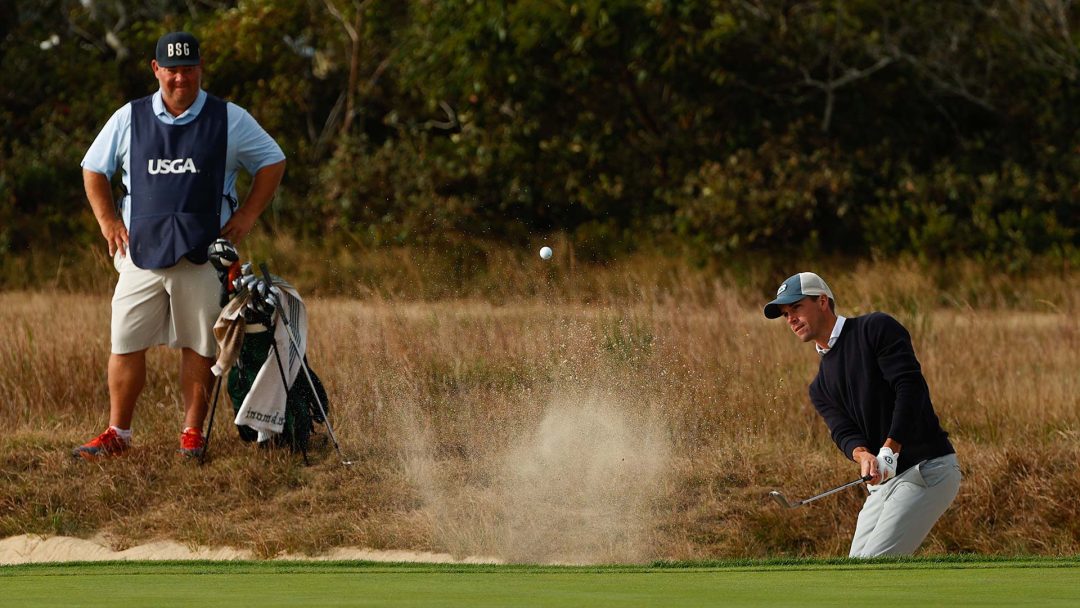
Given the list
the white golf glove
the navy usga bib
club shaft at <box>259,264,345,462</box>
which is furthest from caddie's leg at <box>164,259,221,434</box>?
the white golf glove

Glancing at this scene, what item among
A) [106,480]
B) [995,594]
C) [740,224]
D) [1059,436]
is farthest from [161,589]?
[740,224]

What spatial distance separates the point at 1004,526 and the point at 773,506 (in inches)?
45.3

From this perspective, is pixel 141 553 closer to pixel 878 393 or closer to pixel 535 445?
pixel 535 445

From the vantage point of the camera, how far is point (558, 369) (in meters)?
10.3

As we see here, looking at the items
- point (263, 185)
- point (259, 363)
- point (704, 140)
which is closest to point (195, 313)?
point (259, 363)

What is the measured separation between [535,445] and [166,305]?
2.12 meters

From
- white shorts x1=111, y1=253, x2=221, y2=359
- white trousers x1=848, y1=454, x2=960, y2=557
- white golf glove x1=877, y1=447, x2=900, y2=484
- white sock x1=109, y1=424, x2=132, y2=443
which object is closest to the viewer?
white golf glove x1=877, y1=447, x2=900, y2=484

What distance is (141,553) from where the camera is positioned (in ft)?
27.7

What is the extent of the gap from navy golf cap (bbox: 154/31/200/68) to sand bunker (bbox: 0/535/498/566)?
91.2 inches

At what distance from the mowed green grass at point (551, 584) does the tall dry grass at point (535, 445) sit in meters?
2.35

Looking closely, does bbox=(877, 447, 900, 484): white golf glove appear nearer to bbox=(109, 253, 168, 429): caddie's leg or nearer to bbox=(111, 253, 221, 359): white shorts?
bbox=(111, 253, 221, 359): white shorts

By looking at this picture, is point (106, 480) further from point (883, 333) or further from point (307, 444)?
point (883, 333)

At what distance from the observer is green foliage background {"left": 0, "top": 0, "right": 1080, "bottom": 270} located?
18.6 meters

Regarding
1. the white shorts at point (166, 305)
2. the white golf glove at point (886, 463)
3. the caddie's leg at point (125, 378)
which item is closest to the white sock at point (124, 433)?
the caddie's leg at point (125, 378)
